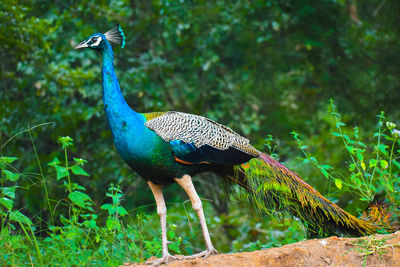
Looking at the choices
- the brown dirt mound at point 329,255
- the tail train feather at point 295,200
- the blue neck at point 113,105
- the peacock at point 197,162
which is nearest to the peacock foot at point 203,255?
the peacock at point 197,162

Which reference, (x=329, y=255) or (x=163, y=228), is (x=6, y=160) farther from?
(x=329, y=255)

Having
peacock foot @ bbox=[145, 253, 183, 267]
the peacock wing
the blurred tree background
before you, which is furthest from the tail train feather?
the blurred tree background

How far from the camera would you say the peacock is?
12.1 feet

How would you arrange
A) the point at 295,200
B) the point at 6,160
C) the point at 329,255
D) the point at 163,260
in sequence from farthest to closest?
1. the point at 295,200
2. the point at 6,160
3. the point at 163,260
4. the point at 329,255

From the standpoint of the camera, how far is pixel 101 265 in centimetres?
383

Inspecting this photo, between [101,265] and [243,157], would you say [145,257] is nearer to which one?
[101,265]

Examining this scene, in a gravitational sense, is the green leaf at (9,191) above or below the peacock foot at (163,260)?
above

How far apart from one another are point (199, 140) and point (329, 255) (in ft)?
3.70

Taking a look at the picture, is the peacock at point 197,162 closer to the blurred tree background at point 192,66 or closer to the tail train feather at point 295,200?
the tail train feather at point 295,200

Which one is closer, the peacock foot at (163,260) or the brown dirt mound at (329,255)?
the brown dirt mound at (329,255)

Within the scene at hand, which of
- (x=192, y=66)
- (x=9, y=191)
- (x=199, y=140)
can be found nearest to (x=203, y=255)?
(x=199, y=140)

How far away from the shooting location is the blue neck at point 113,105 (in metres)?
3.71

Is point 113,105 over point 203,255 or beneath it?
over

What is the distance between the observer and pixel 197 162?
3832 millimetres
